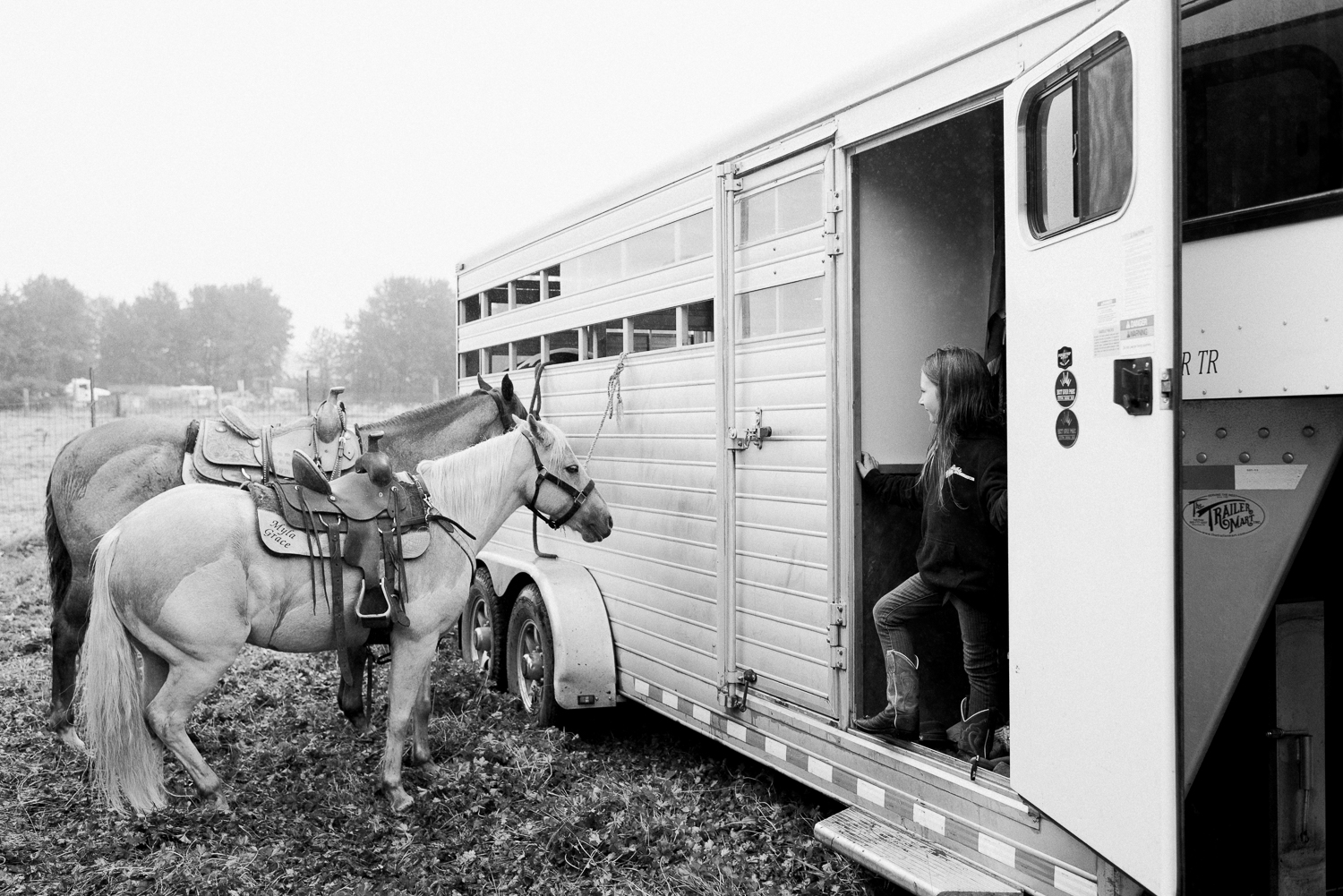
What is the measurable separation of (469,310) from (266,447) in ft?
7.16

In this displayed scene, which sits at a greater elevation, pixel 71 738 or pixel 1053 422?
pixel 1053 422

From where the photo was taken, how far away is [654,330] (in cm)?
499

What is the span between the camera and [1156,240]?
7.67 feet

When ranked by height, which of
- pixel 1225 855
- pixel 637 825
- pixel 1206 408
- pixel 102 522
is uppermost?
pixel 1206 408

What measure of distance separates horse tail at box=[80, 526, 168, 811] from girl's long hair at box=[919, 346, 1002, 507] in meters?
3.14

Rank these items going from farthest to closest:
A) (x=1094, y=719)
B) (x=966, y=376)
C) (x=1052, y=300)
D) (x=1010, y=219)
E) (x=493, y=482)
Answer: (x=493, y=482), (x=966, y=376), (x=1010, y=219), (x=1052, y=300), (x=1094, y=719)

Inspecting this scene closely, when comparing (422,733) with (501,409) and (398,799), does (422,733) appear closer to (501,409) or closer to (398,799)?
(398,799)

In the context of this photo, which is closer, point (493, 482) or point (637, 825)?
point (637, 825)

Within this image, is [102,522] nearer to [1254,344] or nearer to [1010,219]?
[1010,219]

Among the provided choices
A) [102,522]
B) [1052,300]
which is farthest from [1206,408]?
[102,522]

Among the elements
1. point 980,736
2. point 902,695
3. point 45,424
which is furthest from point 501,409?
point 45,424

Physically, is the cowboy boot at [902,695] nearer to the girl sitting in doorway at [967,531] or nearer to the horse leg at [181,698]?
the girl sitting in doorway at [967,531]

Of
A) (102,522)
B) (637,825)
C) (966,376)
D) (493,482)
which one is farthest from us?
(102,522)

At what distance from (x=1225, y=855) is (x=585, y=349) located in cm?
376
